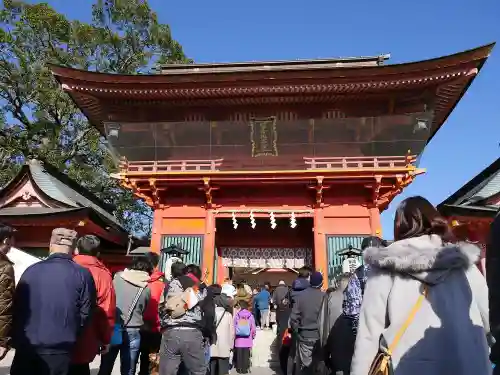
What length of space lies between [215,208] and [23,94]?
1576cm

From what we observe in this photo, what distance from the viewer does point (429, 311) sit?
224 cm

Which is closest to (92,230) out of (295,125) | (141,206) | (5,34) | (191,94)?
(191,94)

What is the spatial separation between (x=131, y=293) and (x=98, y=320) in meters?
1.36

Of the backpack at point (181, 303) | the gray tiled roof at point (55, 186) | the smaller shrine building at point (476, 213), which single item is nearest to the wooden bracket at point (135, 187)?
the gray tiled roof at point (55, 186)

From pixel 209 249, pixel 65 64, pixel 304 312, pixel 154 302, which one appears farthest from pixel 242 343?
pixel 65 64

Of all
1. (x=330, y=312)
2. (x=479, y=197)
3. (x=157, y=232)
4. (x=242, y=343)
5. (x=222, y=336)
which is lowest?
(x=242, y=343)

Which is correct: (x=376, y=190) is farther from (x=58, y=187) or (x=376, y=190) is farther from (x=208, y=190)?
(x=58, y=187)

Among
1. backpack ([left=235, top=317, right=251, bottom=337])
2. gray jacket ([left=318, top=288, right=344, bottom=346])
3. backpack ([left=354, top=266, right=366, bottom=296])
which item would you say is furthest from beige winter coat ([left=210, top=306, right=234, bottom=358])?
backpack ([left=354, top=266, right=366, bottom=296])

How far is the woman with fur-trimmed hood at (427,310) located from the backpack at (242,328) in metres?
6.19

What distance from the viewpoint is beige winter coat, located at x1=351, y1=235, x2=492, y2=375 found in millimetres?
2180

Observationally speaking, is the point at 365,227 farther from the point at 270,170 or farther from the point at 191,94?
the point at 191,94

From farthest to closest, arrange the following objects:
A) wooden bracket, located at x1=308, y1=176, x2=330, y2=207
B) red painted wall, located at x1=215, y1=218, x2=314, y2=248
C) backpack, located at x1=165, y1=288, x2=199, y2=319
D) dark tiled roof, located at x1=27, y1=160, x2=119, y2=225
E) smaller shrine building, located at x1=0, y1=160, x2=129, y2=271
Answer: red painted wall, located at x1=215, y1=218, x2=314, y2=248
dark tiled roof, located at x1=27, y1=160, x2=119, y2=225
smaller shrine building, located at x1=0, y1=160, x2=129, y2=271
wooden bracket, located at x1=308, y1=176, x2=330, y2=207
backpack, located at x1=165, y1=288, x2=199, y2=319

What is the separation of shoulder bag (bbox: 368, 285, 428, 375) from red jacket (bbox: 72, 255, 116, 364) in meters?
2.72

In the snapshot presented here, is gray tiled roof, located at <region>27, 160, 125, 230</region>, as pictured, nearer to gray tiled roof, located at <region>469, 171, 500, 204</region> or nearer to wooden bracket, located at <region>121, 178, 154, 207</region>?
wooden bracket, located at <region>121, 178, 154, 207</region>
